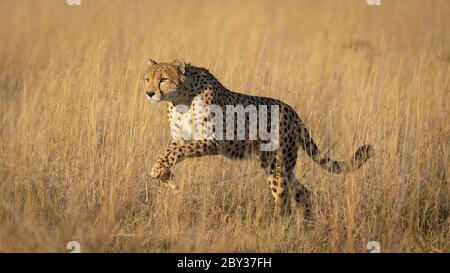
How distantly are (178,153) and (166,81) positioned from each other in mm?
691

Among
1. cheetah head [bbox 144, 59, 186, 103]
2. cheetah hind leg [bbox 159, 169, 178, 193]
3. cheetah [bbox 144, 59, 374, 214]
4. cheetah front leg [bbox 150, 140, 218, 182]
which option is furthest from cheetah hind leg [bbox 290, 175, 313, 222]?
cheetah head [bbox 144, 59, 186, 103]

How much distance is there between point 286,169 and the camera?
5.95 metres

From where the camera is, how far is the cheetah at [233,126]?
18.9ft

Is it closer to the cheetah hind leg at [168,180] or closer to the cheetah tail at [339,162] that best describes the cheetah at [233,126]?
the cheetah tail at [339,162]

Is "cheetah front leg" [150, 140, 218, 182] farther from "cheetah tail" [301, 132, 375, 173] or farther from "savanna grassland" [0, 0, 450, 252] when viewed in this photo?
"cheetah tail" [301, 132, 375, 173]

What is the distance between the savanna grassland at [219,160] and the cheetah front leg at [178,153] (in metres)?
0.16

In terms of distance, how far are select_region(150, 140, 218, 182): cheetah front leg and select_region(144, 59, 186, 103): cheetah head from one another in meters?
0.40

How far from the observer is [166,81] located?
231 inches

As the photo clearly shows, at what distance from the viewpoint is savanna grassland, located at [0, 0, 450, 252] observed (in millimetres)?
5082

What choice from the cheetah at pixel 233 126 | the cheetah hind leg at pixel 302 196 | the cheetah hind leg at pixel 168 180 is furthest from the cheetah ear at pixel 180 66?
the cheetah hind leg at pixel 302 196

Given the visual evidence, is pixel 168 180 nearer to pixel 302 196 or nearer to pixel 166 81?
pixel 166 81

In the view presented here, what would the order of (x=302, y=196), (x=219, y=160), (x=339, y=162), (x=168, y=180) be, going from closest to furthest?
(x=168, y=180)
(x=339, y=162)
(x=302, y=196)
(x=219, y=160)

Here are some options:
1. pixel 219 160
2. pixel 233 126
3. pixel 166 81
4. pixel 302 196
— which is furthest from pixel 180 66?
pixel 302 196

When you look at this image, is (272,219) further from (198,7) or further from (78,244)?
(198,7)
